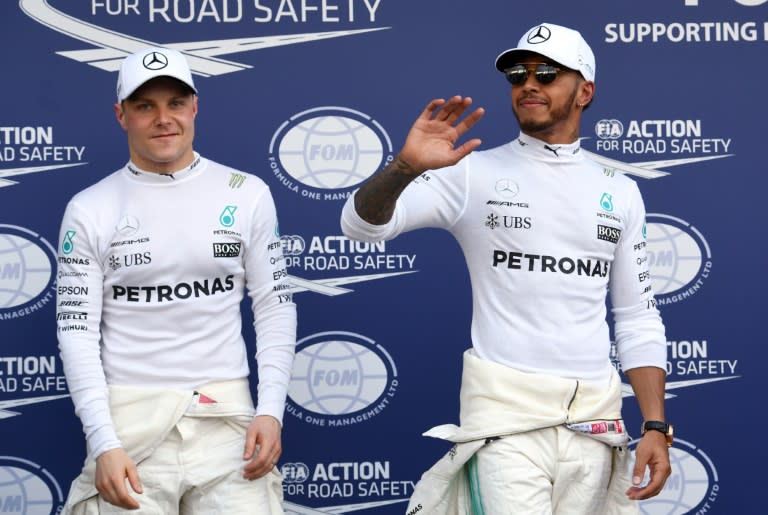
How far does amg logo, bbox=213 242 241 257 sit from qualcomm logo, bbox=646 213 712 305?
5.22 feet

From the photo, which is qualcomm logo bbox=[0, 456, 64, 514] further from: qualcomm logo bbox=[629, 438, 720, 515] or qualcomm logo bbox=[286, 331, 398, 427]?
qualcomm logo bbox=[629, 438, 720, 515]

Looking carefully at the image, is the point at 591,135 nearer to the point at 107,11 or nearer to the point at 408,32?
the point at 408,32

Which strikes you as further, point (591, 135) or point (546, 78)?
point (591, 135)

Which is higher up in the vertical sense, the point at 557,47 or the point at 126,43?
the point at 126,43

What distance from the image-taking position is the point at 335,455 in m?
3.71

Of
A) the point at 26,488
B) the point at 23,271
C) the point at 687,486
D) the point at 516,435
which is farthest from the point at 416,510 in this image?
the point at 23,271

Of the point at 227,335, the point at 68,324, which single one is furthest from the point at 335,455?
the point at 68,324

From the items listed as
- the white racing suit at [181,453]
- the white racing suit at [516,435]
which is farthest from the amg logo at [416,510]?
the white racing suit at [181,453]

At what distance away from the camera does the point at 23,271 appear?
11.9ft

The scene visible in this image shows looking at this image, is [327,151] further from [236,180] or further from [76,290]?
[76,290]

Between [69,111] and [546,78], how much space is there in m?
1.64

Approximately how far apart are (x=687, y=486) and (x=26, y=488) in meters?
2.18

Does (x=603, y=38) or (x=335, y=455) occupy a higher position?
(x=603, y=38)

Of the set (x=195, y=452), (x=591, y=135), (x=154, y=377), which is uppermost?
(x=591, y=135)
